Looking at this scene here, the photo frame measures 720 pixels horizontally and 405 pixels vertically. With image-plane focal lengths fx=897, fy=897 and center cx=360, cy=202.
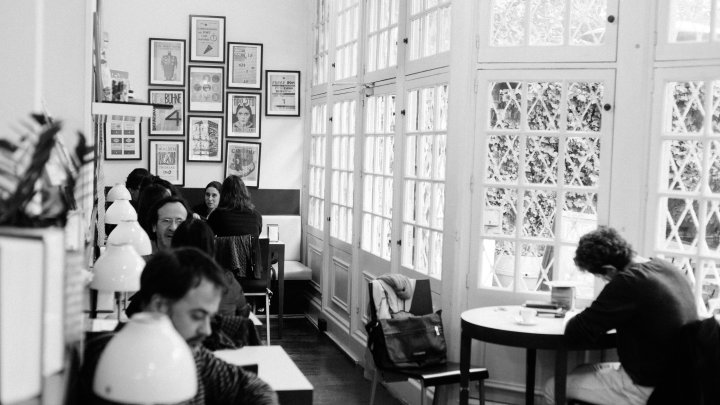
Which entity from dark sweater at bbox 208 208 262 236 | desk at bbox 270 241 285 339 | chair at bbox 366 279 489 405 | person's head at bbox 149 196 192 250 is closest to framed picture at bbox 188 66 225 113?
desk at bbox 270 241 285 339

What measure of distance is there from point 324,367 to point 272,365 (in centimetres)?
365

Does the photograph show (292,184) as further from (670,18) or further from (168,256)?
(168,256)

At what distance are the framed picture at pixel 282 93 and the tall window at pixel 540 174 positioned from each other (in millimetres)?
4612

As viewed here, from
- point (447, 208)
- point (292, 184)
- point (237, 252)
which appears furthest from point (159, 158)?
point (447, 208)

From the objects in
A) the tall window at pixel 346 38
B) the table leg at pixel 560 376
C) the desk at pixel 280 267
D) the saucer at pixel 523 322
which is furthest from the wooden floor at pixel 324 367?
the tall window at pixel 346 38

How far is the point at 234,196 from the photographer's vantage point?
25.4 feet

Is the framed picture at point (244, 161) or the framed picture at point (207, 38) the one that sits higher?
the framed picture at point (207, 38)

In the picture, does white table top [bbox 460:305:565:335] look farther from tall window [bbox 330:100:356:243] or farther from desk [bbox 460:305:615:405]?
tall window [bbox 330:100:356:243]

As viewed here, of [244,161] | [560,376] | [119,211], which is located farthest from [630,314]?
[244,161]

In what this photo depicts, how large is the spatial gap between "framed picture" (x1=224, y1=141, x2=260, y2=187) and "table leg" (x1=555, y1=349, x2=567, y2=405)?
571 cm

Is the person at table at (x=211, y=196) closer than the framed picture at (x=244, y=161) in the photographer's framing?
Yes

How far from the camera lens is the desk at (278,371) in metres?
3.45

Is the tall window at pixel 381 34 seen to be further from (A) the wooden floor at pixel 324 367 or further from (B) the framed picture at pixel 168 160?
(B) the framed picture at pixel 168 160

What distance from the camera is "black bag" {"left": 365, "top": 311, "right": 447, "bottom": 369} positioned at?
17.3ft
